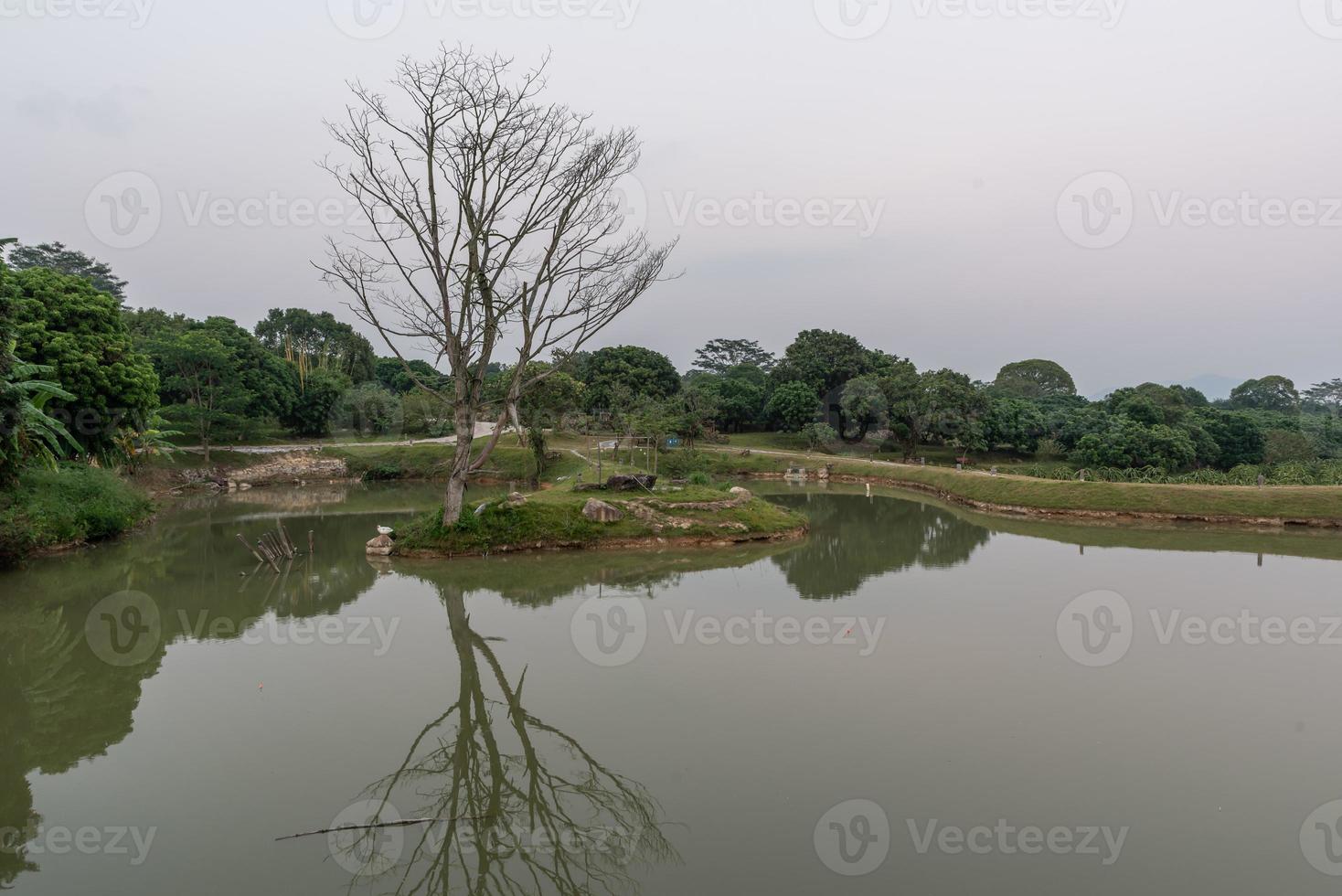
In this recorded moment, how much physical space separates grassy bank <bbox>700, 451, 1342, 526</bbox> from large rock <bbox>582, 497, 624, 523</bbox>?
1761cm

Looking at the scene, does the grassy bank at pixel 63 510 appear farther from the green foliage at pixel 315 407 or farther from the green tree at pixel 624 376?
the green tree at pixel 624 376

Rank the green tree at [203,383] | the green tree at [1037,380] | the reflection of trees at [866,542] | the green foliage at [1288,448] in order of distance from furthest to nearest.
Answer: the green tree at [1037,380]
the green tree at [203,383]
the green foliage at [1288,448]
the reflection of trees at [866,542]

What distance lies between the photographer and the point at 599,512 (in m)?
19.9

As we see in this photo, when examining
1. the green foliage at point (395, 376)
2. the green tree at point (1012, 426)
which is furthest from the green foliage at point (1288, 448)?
the green foliage at point (395, 376)

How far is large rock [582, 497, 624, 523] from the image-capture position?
19859mm

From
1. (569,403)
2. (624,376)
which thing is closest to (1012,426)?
(624,376)

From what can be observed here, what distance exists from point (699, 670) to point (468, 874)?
488 cm

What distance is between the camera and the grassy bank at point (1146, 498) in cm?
2452

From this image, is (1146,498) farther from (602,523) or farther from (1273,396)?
(1273,396)

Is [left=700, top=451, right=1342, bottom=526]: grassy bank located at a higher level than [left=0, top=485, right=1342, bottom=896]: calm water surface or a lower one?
higher

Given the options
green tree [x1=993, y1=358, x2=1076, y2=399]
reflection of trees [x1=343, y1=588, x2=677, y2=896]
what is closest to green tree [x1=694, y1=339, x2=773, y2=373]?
green tree [x1=993, y1=358, x2=1076, y2=399]

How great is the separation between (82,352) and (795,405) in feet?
124

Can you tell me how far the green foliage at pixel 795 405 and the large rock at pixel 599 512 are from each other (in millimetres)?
31114

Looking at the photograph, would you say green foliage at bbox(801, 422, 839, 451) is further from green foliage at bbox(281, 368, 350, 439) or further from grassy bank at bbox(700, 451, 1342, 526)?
green foliage at bbox(281, 368, 350, 439)
